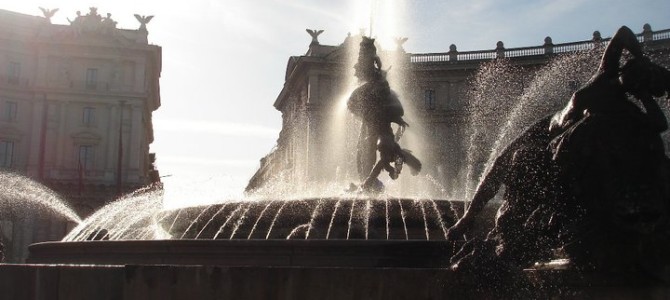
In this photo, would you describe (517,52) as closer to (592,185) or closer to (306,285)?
(592,185)

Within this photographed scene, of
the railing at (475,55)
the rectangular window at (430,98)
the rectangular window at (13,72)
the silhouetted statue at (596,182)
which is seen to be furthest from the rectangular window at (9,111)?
the silhouetted statue at (596,182)

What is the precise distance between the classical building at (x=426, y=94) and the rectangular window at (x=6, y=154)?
1668 centimetres

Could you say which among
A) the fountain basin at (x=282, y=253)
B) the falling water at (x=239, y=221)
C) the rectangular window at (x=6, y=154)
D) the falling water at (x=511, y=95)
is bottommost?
the fountain basin at (x=282, y=253)

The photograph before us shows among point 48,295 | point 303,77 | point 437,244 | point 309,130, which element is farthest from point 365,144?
point 303,77

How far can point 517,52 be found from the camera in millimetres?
47188

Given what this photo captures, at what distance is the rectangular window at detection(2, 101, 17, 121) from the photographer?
4972cm

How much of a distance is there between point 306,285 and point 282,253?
5.54 feet

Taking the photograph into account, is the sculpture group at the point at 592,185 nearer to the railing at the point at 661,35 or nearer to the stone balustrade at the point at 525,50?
the stone balustrade at the point at 525,50

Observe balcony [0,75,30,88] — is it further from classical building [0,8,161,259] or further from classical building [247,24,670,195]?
classical building [247,24,670,195]

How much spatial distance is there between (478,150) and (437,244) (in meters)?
36.5

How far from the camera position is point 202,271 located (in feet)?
15.0

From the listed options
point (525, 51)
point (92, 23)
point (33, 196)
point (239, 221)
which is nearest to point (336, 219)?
point (239, 221)

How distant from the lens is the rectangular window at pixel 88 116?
5195 centimetres

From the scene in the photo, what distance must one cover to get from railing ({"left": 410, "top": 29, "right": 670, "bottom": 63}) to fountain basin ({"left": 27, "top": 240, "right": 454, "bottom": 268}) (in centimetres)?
3725
